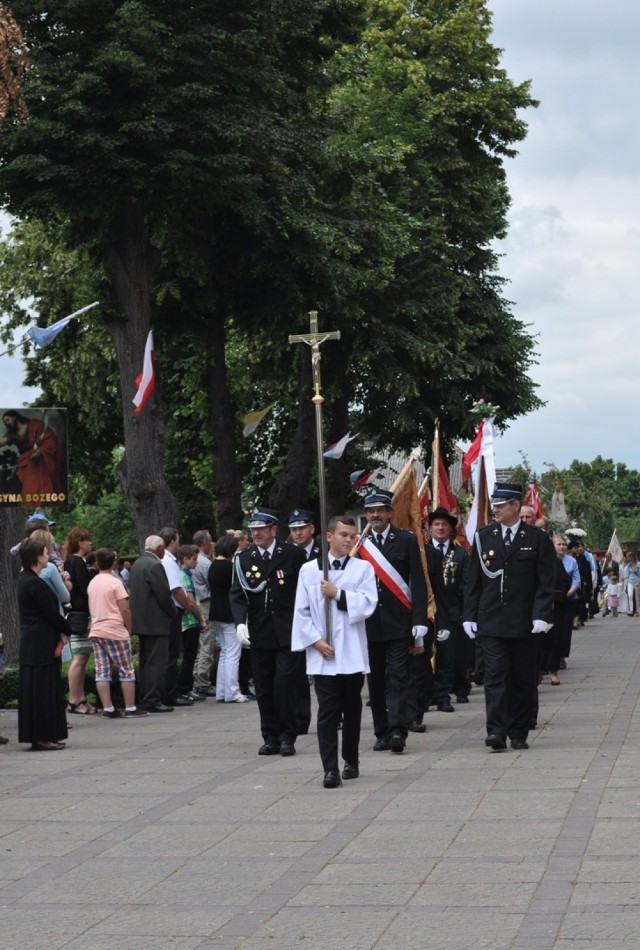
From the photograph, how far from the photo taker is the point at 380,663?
13.1m

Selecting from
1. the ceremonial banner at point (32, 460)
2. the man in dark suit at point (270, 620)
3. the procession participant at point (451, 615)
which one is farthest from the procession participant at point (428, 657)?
the ceremonial banner at point (32, 460)

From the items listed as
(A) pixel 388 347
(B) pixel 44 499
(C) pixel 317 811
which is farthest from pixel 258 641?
(A) pixel 388 347

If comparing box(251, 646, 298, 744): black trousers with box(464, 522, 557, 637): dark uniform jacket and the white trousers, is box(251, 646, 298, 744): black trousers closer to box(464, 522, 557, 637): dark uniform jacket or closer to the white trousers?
box(464, 522, 557, 637): dark uniform jacket

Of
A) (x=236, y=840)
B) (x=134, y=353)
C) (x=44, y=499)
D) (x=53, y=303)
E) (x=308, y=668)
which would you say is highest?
(x=53, y=303)

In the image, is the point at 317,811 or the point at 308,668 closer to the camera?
the point at 317,811

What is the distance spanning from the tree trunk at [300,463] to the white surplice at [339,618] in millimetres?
19346

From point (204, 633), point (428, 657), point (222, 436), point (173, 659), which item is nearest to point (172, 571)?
point (173, 659)

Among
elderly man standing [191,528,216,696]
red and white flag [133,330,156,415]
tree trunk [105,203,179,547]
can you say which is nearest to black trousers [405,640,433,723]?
elderly man standing [191,528,216,696]

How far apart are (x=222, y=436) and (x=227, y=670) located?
40.2ft

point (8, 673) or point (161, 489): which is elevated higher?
point (161, 489)

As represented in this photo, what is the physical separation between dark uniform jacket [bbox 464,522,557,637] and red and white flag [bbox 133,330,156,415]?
38.6ft

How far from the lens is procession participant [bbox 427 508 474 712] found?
54.0 ft

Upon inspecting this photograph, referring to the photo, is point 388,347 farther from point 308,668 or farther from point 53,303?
point 308,668

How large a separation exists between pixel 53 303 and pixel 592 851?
115ft
